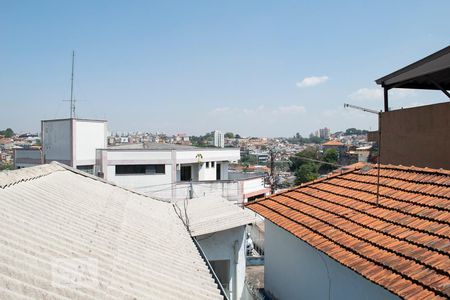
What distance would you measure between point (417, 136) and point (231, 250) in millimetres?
5290

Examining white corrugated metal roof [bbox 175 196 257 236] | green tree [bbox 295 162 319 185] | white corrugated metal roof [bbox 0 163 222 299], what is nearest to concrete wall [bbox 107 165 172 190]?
white corrugated metal roof [bbox 175 196 257 236]

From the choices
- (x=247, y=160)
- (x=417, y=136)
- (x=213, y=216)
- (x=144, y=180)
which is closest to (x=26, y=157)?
(x=144, y=180)

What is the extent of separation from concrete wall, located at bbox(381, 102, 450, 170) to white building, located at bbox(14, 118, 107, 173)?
23.8m

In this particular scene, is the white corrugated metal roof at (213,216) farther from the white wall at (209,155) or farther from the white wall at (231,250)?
the white wall at (209,155)

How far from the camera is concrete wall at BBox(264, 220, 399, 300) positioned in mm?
5445

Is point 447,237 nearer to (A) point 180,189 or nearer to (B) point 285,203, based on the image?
(B) point 285,203

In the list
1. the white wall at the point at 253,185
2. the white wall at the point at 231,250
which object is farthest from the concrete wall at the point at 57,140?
the white wall at the point at 231,250

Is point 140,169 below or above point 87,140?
below

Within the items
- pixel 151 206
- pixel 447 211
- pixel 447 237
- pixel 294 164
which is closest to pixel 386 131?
pixel 447 211

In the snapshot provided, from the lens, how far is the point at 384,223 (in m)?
5.82

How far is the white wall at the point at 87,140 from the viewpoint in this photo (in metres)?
28.2

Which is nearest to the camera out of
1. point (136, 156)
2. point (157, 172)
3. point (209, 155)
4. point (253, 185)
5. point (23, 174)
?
point (23, 174)

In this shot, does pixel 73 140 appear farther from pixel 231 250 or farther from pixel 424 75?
pixel 424 75

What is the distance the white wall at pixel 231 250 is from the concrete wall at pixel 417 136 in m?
4.42
